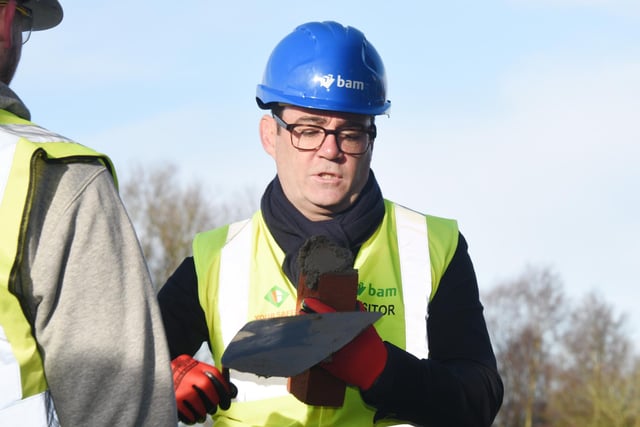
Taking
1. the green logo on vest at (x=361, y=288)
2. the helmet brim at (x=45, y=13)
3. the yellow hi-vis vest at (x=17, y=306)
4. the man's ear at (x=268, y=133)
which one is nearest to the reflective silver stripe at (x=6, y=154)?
the yellow hi-vis vest at (x=17, y=306)

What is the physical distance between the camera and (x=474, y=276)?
18.1ft

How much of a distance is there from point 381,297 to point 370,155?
0.65 metres

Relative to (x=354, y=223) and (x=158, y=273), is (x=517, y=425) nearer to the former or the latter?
(x=158, y=273)

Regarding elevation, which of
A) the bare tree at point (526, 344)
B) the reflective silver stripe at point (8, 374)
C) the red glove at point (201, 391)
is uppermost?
the reflective silver stripe at point (8, 374)

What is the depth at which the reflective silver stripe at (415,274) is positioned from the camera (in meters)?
5.31

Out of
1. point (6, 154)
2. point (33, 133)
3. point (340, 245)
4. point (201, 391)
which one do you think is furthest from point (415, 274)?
point (6, 154)

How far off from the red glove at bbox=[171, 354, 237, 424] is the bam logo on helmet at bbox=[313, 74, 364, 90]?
1.37m

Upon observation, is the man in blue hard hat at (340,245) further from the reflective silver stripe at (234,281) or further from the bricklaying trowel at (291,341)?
the bricklaying trowel at (291,341)

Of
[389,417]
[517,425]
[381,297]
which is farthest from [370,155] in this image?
[517,425]

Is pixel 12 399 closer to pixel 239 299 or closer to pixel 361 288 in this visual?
pixel 239 299

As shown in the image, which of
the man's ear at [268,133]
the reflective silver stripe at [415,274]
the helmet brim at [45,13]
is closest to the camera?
the helmet brim at [45,13]

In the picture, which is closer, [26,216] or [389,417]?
[26,216]

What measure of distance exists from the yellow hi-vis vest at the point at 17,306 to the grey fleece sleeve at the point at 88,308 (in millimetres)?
31

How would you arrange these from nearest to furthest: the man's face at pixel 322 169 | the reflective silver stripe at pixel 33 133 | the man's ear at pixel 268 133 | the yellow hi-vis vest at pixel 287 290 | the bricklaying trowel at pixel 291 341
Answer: the reflective silver stripe at pixel 33 133 < the bricklaying trowel at pixel 291 341 < the yellow hi-vis vest at pixel 287 290 < the man's face at pixel 322 169 < the man's ear at pixel 268 133
